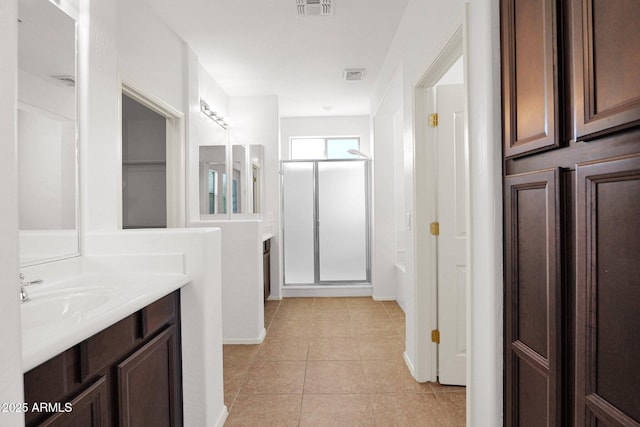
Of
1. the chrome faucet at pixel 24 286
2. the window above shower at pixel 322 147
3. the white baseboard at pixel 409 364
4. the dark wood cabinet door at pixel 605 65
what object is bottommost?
the white baseboard at pixel 409 364

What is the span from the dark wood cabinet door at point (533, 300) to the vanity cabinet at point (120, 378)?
1362 millimetres

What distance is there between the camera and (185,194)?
329cm

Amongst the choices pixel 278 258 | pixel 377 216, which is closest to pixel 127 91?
pixel 278 258

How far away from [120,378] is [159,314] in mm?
345

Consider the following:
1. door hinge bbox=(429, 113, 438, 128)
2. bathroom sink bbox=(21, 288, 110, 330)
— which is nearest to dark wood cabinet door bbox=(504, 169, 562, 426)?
door hinge bbox=(429, 113, 438, 128)

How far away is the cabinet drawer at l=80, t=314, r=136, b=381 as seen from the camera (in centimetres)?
105

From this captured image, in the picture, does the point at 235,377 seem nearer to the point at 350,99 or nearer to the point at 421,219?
the point at 421,219

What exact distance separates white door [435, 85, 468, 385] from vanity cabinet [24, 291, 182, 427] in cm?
168

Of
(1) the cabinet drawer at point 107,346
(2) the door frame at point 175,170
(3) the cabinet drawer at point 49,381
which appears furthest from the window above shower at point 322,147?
(3) the cabinet drawer at point 49,381

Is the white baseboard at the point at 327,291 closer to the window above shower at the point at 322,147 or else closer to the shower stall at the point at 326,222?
the shower stall at the point at 326,222

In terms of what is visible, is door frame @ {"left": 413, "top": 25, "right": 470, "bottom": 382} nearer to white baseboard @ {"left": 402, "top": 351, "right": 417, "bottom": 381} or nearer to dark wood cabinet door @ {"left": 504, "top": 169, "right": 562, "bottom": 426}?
white baseboard @ {"left": 402, "top": 351, "right": 417, "bottom": 381}

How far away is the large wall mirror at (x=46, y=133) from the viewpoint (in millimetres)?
1492

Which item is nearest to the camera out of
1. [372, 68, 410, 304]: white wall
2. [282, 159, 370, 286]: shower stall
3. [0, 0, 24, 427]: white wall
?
[0, 0, 24, 427]: white wall

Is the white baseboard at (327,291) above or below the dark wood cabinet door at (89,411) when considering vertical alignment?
below
